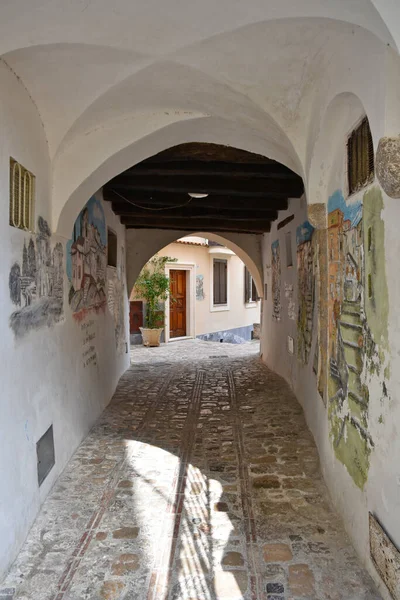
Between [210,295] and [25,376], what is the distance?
46.4 feet

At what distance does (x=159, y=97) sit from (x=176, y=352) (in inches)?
353

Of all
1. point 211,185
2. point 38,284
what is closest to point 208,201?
point 211,185

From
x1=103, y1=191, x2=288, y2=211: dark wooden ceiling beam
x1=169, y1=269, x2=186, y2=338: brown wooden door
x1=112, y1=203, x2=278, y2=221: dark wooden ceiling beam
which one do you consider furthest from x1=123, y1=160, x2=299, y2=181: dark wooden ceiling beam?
x1=169, y1=269, x2=186, y2=338: brown wooden door

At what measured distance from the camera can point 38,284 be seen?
3.28 meters

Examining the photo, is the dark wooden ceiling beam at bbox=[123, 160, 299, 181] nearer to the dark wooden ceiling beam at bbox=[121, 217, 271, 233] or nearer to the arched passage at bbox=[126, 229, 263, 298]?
the dark wooden ceiling beam at bbox=[121, 217, 271, 233]

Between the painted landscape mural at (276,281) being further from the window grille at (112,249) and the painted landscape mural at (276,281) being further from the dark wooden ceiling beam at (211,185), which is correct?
the window grille at (112,249)

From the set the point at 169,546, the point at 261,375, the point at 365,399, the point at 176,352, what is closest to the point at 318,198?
the point at 365,399

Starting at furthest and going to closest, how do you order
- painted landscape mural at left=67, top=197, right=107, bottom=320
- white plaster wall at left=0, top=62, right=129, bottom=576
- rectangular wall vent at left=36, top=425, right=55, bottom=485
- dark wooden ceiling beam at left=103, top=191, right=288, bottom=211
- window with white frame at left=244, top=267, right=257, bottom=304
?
window with white frame at left=244, top=267, right=257, bottom=304, dark wooden ceiling beam at left=103, top=191, right=288, bottom=211, painted landscape mural at left=67, top=197, right=107, bottom=320, rectangular wall vent at left=36, top=425, right=55, bottom=485, white plaster wall at left=0, top=62, right=129, bottom=576

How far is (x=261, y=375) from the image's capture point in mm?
8258

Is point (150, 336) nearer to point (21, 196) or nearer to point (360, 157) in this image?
point (21, 196)

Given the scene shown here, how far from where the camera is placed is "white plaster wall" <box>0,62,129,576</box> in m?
2.57

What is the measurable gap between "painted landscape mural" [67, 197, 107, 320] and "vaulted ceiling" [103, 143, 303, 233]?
458 millimetres

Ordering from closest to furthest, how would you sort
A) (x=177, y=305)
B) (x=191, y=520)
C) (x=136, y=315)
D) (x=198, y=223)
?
1. (x=191, y=520)
2. (x=198, y=223)
3. (x=136, y=315)
4. (x=177, y=305)

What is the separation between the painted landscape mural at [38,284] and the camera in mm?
2808
